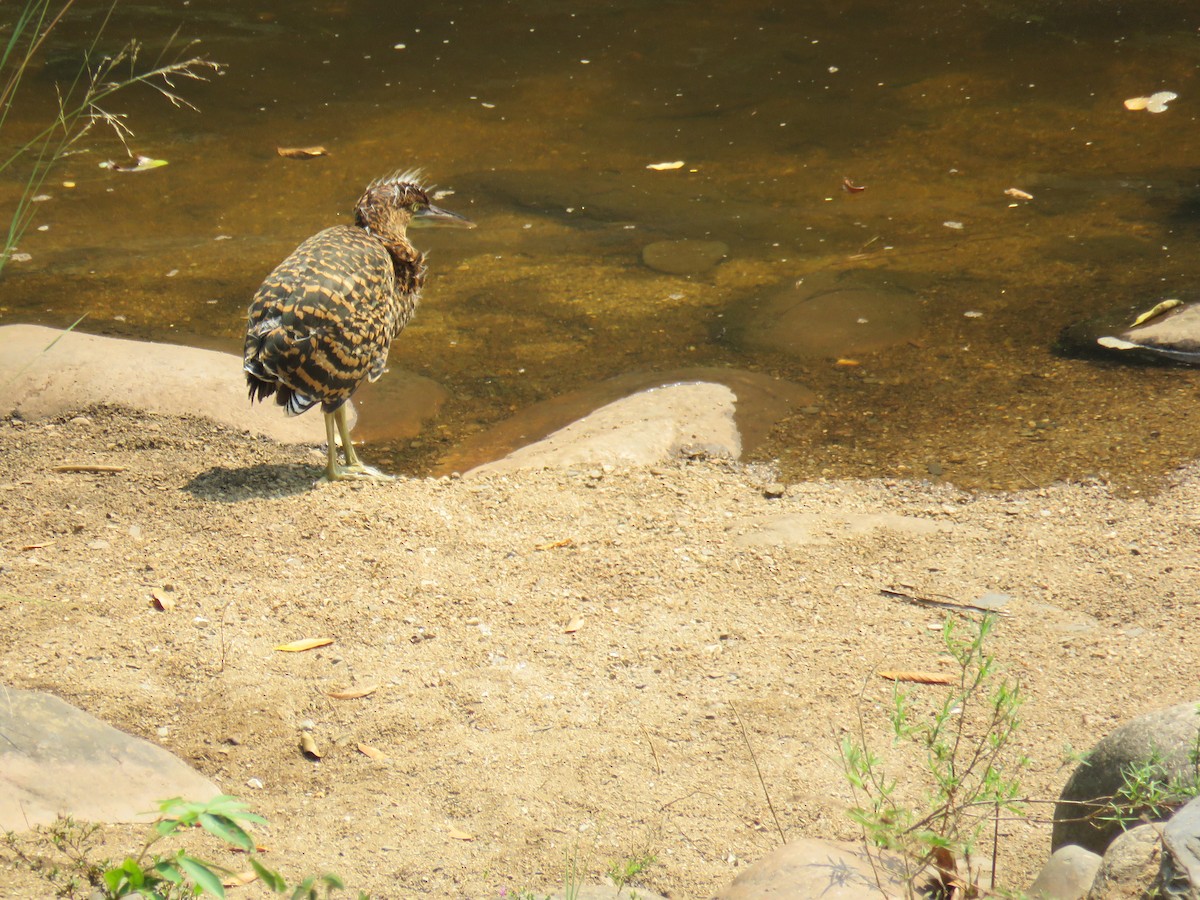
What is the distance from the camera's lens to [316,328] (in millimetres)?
4883

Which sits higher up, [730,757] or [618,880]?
[618,880]

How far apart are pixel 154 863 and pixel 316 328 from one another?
287 cm

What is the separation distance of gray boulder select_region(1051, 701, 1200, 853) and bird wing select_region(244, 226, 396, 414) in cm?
324

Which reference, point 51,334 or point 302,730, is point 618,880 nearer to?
point 302,730

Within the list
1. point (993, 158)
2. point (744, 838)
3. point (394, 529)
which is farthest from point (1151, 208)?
point (744, 838)

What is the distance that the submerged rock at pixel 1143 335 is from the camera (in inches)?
237

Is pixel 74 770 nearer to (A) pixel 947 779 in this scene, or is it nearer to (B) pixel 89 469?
(A) pixel 947 779

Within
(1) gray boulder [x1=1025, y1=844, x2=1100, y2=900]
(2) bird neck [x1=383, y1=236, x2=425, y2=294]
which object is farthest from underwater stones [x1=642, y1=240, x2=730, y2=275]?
(1) gray boulder [x1=1025, y1=844, x2=1100, y2=900]

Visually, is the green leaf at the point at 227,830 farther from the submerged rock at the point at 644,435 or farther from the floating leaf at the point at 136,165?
the floating leaf at the point at 136,165

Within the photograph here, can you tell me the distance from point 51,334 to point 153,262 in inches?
66.3

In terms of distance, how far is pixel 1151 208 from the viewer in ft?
25.3

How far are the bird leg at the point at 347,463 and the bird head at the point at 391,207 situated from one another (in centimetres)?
96

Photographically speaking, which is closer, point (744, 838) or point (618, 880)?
point (618, 880)

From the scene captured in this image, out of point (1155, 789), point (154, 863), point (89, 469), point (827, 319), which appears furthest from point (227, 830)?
point (827, 319)
